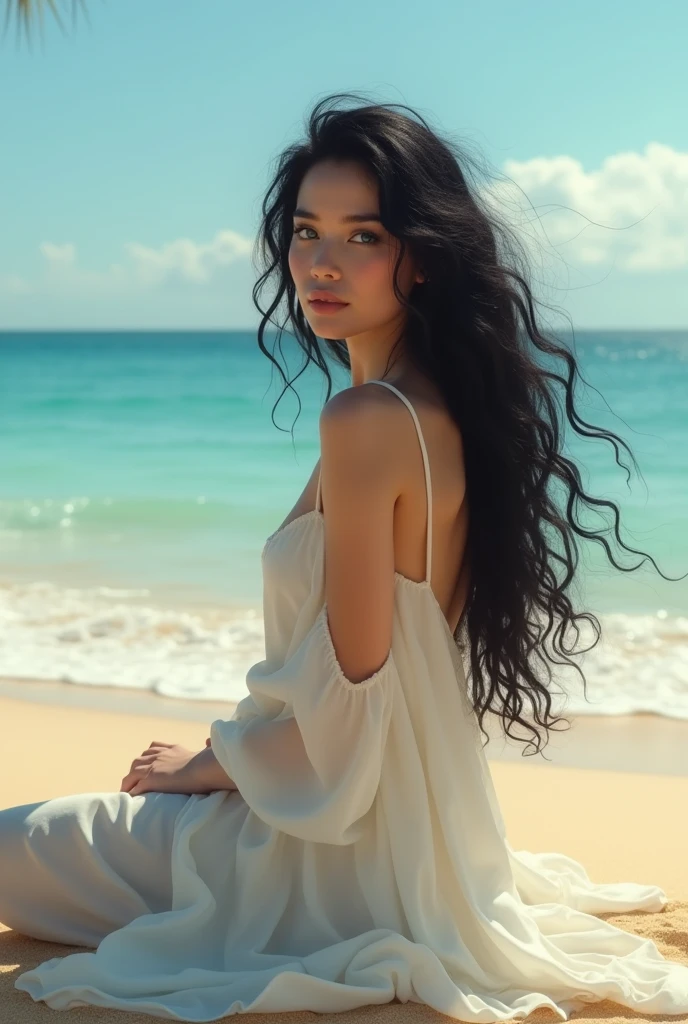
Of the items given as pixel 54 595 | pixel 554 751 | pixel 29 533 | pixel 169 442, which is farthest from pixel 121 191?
pixel 554 751

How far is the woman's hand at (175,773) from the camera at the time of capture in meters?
2.73

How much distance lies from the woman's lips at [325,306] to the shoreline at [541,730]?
2.17 metres

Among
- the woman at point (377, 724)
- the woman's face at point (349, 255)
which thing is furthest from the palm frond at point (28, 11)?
the woman's face at point (349, 255)

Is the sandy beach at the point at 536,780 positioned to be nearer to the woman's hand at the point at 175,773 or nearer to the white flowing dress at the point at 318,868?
the white flowing dress at the point at 318,868

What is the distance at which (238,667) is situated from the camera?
6.16 metres

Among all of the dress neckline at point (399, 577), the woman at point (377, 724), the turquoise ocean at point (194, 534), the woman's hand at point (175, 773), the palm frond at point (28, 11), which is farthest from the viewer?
the turquoise ocean at point (194, 534)

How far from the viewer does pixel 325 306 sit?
8.64 ft

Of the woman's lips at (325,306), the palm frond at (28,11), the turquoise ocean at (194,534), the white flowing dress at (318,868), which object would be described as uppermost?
the palm frond at (28,11)

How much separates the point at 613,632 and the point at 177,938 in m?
4.72

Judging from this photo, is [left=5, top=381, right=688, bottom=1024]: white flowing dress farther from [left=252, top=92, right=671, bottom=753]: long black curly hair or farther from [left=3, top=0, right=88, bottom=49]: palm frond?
[left=3, top=0, right=88, bottom=49]: palm frond

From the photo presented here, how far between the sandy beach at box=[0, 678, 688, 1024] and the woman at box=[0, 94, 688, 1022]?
11cm

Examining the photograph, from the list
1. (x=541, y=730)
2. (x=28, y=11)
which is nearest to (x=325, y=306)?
(x=541, y=730)

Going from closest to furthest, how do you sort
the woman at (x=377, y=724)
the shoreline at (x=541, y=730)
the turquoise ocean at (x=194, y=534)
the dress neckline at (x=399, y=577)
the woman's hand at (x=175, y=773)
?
1. the woman at (x=377, y=724)
2. the dress neckline at (x=399, y=577)
3. the woman's hand at (x=175, y=773)
4. the shoreline at (x=541, y=730)
5. the turquoise ocean at (x=194, y=534)

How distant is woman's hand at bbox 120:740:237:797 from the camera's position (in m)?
2.73
